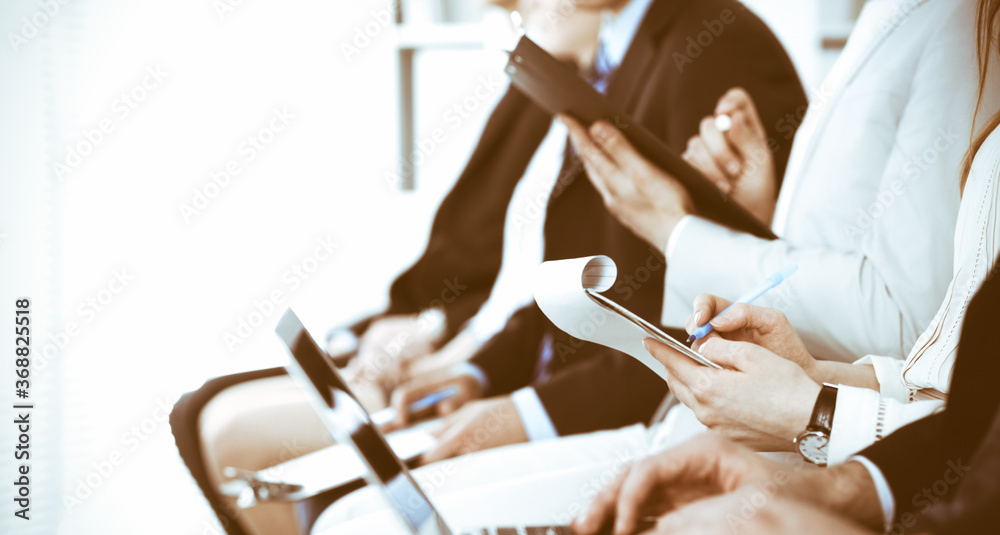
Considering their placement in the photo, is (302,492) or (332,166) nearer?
(302,492)

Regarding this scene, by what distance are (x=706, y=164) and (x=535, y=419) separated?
525mm

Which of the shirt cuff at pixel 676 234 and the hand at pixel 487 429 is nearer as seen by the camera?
the shirt cuff at pixel 676 234

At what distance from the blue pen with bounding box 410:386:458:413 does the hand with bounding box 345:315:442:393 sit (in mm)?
189

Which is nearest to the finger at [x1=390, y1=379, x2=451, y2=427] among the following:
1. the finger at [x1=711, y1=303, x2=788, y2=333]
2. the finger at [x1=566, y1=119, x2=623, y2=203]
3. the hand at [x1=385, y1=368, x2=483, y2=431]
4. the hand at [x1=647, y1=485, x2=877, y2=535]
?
the hand at [x1=385, y1=368, x2=483, y2=431]

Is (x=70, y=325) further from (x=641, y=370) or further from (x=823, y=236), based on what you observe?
(x=823, y=236)

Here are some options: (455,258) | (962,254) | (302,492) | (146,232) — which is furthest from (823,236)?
(146,232)

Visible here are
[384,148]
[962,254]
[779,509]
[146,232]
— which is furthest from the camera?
[384,148]

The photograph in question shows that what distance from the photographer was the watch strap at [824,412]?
1.81ft

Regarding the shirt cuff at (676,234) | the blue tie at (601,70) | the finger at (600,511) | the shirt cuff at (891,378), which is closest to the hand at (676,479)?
the finger at (600,511)

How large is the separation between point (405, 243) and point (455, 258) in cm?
50

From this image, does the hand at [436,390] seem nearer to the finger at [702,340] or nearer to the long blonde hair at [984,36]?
the finger at [702,340]

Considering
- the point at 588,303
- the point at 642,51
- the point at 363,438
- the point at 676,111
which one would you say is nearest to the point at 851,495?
the point at 588,303

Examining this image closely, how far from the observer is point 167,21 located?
1221 mm

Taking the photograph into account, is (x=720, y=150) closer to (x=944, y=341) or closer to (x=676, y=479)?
(x=944, y=341)
